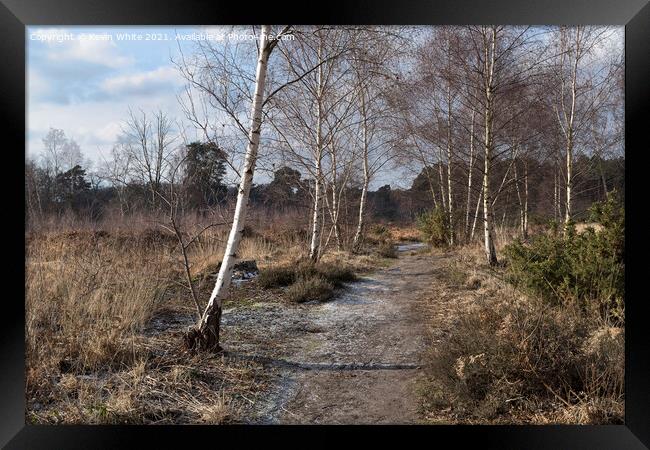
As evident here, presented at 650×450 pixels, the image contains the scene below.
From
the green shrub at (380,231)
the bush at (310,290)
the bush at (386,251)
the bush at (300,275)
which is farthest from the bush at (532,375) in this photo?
the green shrub at (380,231)

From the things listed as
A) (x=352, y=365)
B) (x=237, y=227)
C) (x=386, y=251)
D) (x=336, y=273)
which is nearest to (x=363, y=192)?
(x=386, y=251)

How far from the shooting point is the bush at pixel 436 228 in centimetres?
885

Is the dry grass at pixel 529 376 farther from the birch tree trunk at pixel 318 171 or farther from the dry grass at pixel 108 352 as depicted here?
the birch tree trunk at pixel 318 171

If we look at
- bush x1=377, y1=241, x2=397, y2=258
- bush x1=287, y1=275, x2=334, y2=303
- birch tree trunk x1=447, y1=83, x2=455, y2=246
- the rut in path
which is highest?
birch tree trunk x1=447, y1=83, x2=455, y2=246

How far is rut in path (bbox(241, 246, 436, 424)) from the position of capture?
2.50m

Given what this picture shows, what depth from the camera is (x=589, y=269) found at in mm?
3293

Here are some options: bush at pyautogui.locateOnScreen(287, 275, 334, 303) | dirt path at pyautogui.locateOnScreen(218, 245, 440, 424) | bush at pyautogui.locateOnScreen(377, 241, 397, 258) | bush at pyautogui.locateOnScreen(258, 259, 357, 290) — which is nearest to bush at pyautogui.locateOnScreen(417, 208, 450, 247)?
bush at pyautogui.locateOnScreen(377, 241, 397, 258)

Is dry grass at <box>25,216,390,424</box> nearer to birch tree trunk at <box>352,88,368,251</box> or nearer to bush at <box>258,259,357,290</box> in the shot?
bush at <box>258,259,357,290</box>

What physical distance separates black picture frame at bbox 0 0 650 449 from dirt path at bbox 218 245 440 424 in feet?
0.62

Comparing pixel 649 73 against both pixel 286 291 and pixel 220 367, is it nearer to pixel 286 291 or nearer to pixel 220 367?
pixel 220 367

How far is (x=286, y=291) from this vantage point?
492 cm

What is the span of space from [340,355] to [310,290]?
5.21ft

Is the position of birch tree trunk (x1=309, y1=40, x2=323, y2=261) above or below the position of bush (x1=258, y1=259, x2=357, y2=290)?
above

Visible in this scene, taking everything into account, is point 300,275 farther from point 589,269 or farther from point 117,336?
point 589,269
